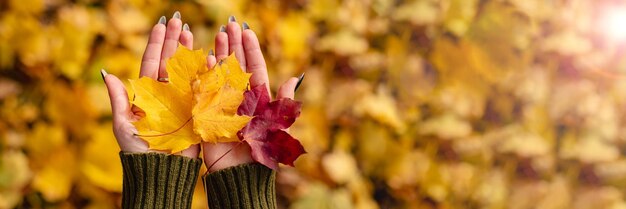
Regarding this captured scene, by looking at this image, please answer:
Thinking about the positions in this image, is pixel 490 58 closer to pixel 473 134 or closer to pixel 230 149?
pixel 473 134

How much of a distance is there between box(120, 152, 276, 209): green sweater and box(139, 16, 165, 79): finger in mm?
110

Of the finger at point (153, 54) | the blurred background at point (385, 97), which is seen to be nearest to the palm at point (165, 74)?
the finger at point (153, 54)

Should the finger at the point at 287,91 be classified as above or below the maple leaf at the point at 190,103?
above

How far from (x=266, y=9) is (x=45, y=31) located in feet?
1.08

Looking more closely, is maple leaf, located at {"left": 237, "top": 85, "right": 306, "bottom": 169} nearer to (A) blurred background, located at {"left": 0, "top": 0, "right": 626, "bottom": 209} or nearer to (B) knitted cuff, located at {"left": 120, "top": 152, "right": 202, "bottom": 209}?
(B) knitted cuff, located at {"left": 120, "top": 152, "right": 202, "bottom": 209}

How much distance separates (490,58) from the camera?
1263mm

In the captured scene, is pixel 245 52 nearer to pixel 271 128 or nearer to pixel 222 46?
pixel 222 46

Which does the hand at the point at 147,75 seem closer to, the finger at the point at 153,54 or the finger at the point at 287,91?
the finger at the point at 153,54

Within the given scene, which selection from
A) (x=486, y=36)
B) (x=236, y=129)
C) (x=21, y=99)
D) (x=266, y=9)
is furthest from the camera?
(x=486, y=36)

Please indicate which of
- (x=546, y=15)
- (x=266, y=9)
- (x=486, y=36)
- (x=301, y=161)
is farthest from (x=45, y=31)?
(x=546, y=15)

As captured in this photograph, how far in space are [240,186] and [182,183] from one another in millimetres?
68

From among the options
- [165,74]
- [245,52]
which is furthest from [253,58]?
[165,74]

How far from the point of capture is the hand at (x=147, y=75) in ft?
2.75

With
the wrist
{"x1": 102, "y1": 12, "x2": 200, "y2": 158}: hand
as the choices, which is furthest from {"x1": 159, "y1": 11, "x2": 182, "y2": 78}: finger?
the wrist
